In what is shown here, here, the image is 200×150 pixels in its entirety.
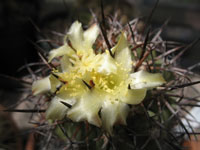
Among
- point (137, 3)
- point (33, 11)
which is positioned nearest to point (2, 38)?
point (33, 11)

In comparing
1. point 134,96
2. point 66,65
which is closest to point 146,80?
point 134,96

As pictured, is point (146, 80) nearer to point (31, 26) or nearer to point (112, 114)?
point (112, 114)

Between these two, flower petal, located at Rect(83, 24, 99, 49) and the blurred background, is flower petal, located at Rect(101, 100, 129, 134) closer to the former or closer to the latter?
flower petal, located at Rect(83, 24, 99, 49)

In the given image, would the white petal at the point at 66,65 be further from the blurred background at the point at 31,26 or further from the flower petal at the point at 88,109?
the blurred background at the point at 31,26

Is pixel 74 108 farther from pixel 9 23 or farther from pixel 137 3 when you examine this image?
pixel 137 3

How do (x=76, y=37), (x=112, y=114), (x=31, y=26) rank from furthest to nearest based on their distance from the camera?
(x=31, y=26) < (x=76, y=37) < (x=112, y=114)

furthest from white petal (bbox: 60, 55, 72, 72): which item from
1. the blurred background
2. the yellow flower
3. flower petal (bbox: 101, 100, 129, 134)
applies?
the blurred background

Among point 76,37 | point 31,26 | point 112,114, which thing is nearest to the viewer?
point 112,114
